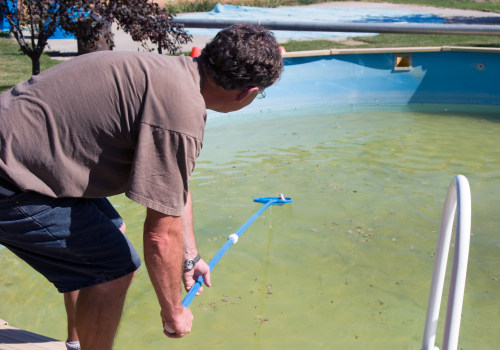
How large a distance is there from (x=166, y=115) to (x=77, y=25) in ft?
18.0

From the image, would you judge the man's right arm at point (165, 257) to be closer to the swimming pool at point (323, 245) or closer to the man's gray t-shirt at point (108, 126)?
the man's gray t-shirt at point (108, 126)

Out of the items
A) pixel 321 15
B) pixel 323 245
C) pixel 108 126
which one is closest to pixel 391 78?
pixel 323 245

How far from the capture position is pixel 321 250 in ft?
13.4

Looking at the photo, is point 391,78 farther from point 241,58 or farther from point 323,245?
point 241,58

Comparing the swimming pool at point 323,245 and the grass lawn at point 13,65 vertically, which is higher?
the swimming pool at point 323,245

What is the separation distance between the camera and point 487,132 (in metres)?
7.28

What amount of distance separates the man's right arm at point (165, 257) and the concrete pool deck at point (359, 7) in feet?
21.3

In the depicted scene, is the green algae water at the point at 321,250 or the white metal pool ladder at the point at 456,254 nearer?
the white metal pool ladder at the point at 456,254

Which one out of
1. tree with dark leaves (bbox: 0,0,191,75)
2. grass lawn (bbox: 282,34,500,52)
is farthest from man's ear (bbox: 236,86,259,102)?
grass lawn (bbox: 282,34,500,52)

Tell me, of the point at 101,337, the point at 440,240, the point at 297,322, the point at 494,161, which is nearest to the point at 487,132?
the point at 494,161

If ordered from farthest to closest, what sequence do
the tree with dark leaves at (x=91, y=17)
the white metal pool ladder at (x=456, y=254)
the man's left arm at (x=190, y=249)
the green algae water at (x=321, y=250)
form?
the tree with dark leaves at (x=91, y=17), the green algae water at (x=321, y=250), the man's left arm at (x=190, y=249), the white metal pool ladder at (x=456, y=254)

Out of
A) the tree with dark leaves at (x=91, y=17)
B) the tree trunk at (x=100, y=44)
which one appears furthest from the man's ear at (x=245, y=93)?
the tree trunk at (x=100, y=44)

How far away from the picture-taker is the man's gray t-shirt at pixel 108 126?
1796 millimetres

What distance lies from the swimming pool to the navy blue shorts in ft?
3.68
